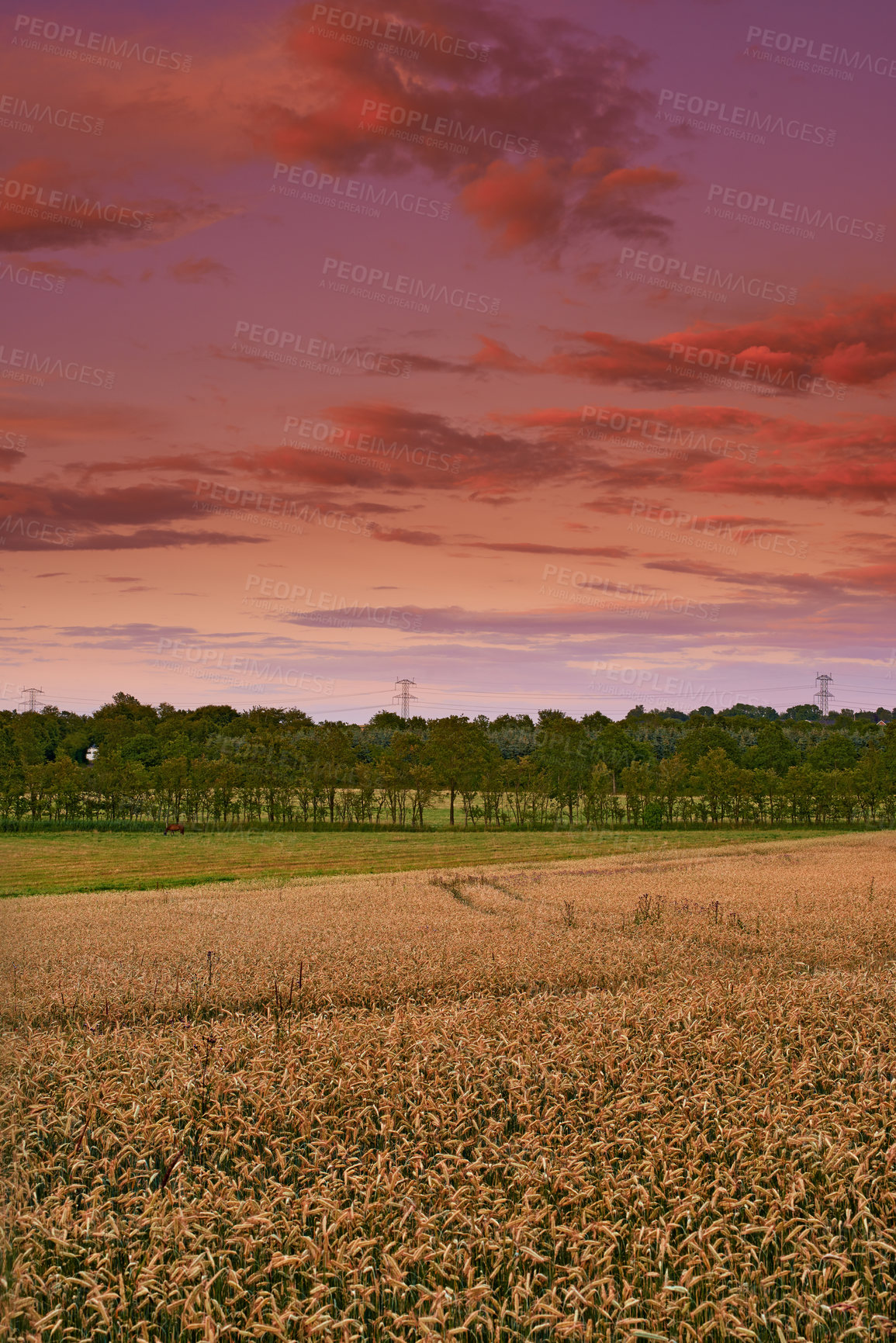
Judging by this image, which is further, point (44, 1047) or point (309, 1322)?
point (44, 1047)

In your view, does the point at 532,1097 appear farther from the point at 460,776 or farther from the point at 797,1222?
the point at 460,776

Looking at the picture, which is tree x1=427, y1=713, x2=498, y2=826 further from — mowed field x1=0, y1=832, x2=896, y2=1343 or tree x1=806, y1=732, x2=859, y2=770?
mowed field x1=0, y1=832, x2=896, y2=1343

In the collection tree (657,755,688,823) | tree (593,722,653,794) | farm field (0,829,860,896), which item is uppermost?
tree (593,722,653,794)

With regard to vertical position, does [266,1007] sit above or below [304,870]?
above

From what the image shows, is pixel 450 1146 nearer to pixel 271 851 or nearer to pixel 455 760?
pixel 271 851

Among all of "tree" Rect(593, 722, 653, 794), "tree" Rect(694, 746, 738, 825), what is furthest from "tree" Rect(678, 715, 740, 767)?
"tree" Rect(694, 746, 738, 825)

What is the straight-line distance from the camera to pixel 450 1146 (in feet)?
26.0

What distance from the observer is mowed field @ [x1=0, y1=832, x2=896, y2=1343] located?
18.5ft

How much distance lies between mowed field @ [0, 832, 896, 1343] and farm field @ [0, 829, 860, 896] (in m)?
24.5

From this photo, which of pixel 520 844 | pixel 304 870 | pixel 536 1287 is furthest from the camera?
pixel 520 844

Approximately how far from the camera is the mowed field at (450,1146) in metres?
5.64

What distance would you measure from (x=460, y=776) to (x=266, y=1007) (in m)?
63.9

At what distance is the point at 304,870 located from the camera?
42312 mm

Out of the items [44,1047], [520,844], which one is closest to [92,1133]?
[44,1047]
